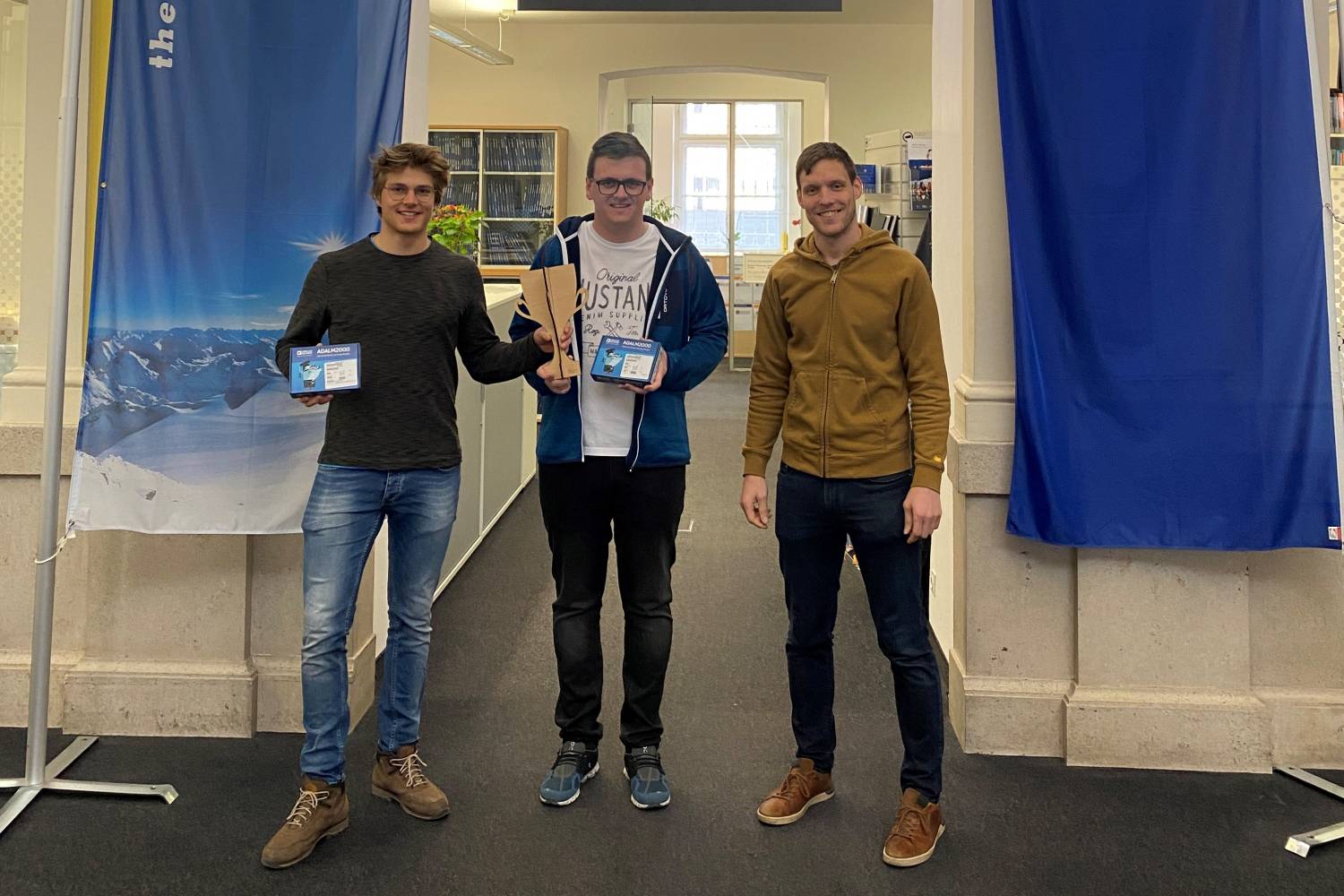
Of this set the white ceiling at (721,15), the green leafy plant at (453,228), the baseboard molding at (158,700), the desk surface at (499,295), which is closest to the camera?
the baseboard molding at (158,700)

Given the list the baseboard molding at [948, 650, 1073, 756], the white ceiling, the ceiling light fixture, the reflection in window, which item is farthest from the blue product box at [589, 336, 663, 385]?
the reflection in window

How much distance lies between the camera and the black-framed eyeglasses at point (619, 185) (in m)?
2.46

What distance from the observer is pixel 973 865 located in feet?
8.04

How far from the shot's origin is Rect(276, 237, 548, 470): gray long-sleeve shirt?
2426mm

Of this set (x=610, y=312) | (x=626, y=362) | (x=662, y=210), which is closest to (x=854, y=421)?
(x=626, y=362)

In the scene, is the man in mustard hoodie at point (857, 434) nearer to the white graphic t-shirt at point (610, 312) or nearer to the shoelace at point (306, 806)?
the white graphic t-shirt at point (610, 312)

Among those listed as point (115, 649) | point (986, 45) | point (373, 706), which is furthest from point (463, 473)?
point (986, 45)

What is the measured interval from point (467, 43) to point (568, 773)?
675cm

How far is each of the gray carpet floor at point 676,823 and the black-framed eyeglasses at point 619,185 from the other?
1.39 metres

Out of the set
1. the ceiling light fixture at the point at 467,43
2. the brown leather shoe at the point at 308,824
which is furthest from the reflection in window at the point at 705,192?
the brown leather shoe at the point at 308,824

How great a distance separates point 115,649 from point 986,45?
9.04 feet

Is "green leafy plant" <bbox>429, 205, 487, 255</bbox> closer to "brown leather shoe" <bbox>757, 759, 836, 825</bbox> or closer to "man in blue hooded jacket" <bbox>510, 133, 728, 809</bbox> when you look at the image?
"man in blue hooded jacket" <bbox>510, 133, 728, 809</bbox>

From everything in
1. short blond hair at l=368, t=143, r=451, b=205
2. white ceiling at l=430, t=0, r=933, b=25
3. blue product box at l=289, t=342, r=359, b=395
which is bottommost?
blue product box at l=289, t=342, r=359, b=395

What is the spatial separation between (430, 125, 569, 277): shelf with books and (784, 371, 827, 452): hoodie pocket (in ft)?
27.6
